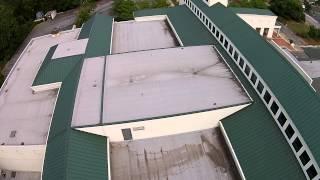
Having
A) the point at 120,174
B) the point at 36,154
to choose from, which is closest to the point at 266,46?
the point at 120,174

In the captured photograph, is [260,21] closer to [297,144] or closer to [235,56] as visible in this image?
[235,56]

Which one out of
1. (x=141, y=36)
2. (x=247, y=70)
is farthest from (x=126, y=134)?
(x=141, y=36)

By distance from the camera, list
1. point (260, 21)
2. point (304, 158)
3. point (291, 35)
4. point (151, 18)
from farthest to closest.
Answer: point (291, 35) → point (151, 18) → point (260, 21) → point (304, 158)

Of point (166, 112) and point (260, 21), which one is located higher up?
point (166, 112)

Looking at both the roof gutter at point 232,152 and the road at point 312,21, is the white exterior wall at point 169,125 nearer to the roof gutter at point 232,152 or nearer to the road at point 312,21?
the roof gutter at point 232,152

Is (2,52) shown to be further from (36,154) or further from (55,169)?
(55,169)

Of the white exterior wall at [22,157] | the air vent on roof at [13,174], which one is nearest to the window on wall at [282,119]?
the white exterior wall at [22,157]
